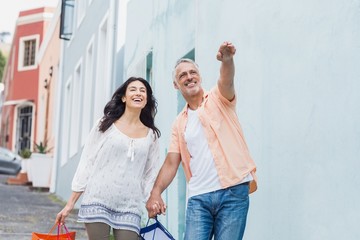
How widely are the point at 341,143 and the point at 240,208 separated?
702mm

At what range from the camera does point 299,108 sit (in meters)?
4.30

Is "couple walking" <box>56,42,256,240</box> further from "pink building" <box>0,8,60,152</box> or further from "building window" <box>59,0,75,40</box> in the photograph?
"pink building" <box>0,8,60,152</box>

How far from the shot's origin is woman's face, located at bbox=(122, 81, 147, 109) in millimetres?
4148

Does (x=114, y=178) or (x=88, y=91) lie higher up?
(x=88, y=91)

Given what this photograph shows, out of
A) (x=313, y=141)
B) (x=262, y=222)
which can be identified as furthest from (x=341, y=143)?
(x=262, y=222)

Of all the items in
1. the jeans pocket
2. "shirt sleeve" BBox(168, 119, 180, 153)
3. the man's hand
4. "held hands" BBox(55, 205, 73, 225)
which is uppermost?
"shirt sleeve" BBox(168, 119, 180, 153)

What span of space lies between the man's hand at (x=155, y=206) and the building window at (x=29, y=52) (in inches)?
1014

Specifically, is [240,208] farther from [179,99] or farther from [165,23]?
[165,23]

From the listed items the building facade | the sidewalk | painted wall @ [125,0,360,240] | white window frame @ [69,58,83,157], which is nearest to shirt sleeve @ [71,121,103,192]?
painted wall @ [125,0,360,240]

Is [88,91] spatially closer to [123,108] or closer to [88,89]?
[88,89]

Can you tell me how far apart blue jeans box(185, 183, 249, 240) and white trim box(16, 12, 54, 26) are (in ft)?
82.2

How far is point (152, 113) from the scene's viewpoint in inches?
169

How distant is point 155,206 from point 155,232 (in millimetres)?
197

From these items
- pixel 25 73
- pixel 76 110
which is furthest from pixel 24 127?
pixel 76 110
